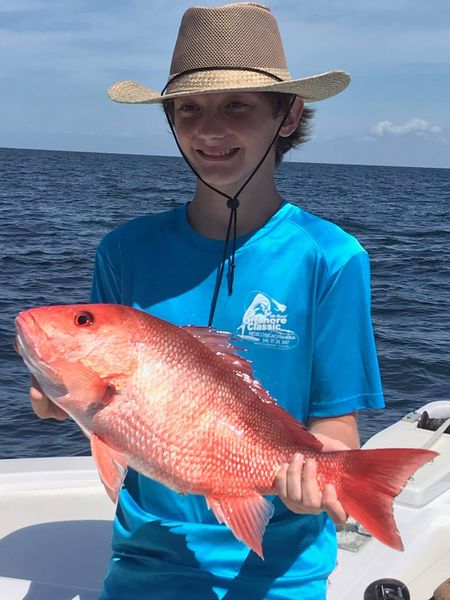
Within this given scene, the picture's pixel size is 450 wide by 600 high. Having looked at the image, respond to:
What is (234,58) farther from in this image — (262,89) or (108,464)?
(108,464)

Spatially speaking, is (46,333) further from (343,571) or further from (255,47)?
(343,571)

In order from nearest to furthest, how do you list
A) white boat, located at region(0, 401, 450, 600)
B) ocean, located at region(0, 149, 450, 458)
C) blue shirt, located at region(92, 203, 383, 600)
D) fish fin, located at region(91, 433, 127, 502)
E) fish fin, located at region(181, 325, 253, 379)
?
1. fish fin, located at region(91, 433, 127, 502)
2. fish fin, located at region(181, 325, 253, 379)
3. blue shirt, located at region(92, 203, 383, 600)
4. white boat, located at region(0, 401, 450, 600)
5. ocean, located at region(0, 149, 450, 458)

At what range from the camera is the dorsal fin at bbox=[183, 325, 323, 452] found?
2.26 metres

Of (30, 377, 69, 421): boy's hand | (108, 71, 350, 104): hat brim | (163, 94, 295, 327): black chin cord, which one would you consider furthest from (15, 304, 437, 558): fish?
(108, 71, 350, 104): hat brim

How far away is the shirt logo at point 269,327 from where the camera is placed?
259 centimetres

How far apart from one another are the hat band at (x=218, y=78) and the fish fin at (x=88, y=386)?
97cm

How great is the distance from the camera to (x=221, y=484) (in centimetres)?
216

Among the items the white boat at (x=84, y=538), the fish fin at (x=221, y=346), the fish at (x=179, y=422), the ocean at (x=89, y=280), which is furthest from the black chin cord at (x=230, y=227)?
the white boat at (x=84, y=538)

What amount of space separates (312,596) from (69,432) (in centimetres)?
672

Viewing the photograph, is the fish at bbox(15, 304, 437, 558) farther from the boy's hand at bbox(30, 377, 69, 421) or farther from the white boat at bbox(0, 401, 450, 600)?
the white boat at bbox(0, 401, 450, 600)

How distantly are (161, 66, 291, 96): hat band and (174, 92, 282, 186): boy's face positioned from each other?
49 mm

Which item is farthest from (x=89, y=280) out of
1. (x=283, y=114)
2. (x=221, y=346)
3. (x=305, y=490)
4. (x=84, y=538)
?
(x=305, y=490)

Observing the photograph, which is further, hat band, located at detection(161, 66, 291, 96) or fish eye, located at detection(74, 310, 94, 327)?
hat band, located at detection(161, 66, 291, 96)

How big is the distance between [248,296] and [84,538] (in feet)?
6.11
